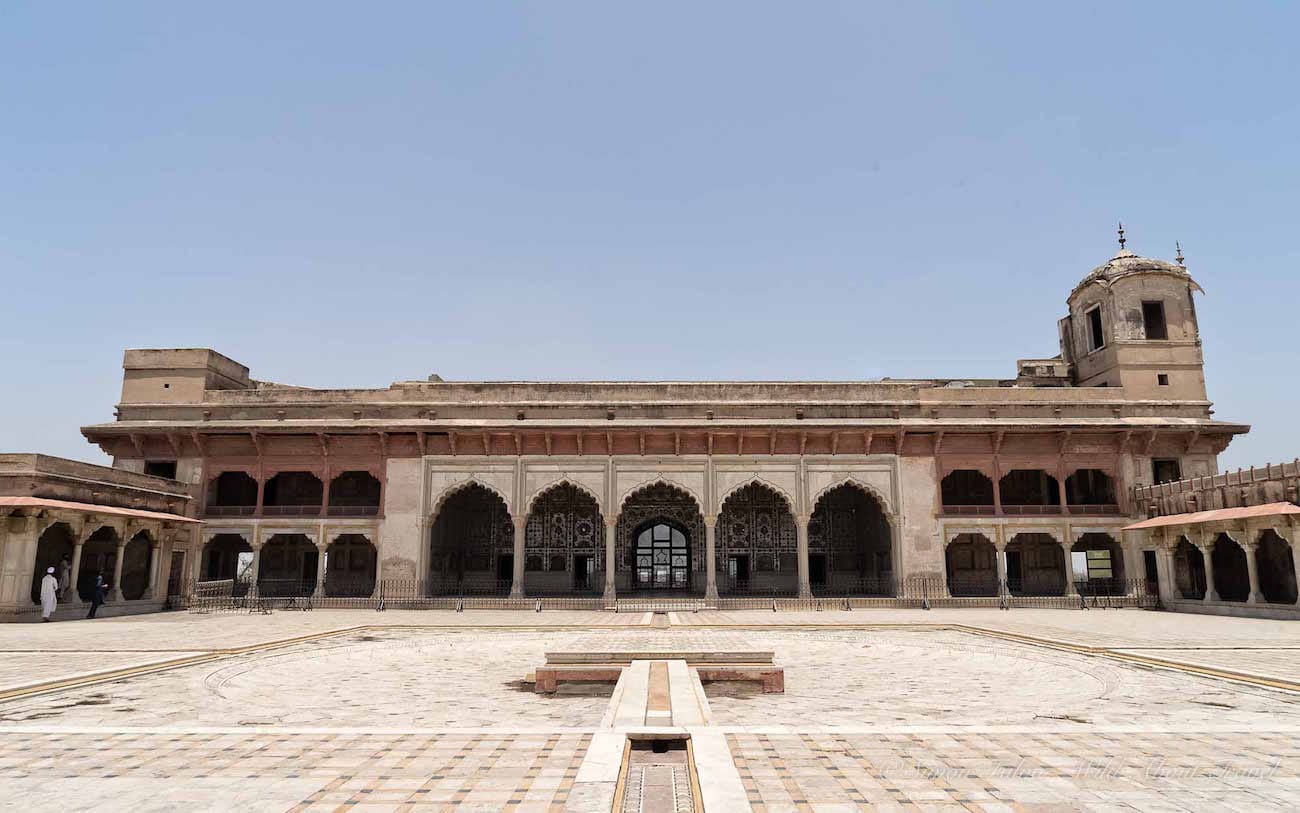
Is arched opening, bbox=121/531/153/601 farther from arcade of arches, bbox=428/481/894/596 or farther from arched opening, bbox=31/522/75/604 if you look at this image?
arcade of arches, bbox=428/481/894/596

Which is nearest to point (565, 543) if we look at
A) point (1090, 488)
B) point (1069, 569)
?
point (1069, 569)

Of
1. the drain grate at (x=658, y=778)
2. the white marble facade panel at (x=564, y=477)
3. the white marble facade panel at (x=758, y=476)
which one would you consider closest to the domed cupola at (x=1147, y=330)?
the white marble facade panel at (x=758, y=476)

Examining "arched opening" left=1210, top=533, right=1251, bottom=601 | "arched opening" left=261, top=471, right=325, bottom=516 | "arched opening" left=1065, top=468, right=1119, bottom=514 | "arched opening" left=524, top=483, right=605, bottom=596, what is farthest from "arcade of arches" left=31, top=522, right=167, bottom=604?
"arched opening" left=1210, top=533, right=1251, bottom=601

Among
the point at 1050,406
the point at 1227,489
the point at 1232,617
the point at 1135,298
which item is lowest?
the point at 1232,617

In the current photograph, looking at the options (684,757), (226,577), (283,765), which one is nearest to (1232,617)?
(684,757)

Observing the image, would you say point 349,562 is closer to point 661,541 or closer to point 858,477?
point 661,541

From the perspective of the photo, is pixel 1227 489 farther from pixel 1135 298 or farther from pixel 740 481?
pixel 740 481

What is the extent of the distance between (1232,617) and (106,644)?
2246 cm

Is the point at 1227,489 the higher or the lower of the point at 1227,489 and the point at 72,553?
the higher

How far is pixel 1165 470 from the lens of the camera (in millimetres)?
23906

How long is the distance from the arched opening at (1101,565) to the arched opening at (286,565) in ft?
79.4

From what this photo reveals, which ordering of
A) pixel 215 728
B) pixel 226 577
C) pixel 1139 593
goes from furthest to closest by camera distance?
1. pixel 226 577
2. pixel 1139 593
3. pixel 215 728

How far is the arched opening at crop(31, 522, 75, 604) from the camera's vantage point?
18.3 meters

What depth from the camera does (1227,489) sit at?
→ 19.2 metres
